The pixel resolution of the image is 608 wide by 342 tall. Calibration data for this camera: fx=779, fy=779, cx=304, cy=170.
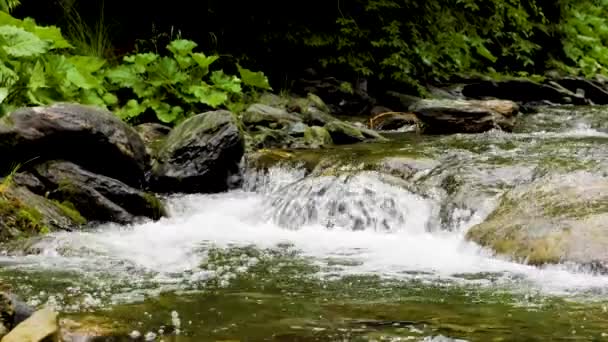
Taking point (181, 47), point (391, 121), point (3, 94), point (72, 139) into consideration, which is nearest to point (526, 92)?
point (391, 121)

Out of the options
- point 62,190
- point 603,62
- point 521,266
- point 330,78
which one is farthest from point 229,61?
point 603,62

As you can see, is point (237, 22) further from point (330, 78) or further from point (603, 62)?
point (603, 62)

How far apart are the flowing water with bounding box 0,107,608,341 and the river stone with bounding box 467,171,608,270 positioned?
0.11 meters

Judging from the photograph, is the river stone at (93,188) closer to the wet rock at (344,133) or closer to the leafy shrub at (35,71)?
the leafy shrub at (35,71)

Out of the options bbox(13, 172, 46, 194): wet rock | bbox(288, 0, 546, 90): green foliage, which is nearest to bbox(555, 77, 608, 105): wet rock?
bbox(288, 0, 546, 90): green foliage

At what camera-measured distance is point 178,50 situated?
370 inches

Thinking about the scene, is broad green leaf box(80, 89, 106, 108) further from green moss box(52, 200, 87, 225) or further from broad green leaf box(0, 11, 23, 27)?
green moss box(52, 200, 87, 225)

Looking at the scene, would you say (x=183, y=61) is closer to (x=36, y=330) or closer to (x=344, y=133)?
(x=344, y=133)

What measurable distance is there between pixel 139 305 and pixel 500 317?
158 cm

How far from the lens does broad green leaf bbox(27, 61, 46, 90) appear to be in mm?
7343

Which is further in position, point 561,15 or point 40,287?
point 561,15

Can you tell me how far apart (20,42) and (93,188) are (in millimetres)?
2101

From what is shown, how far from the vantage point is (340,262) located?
478cm

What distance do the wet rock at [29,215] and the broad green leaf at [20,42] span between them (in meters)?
1.97
